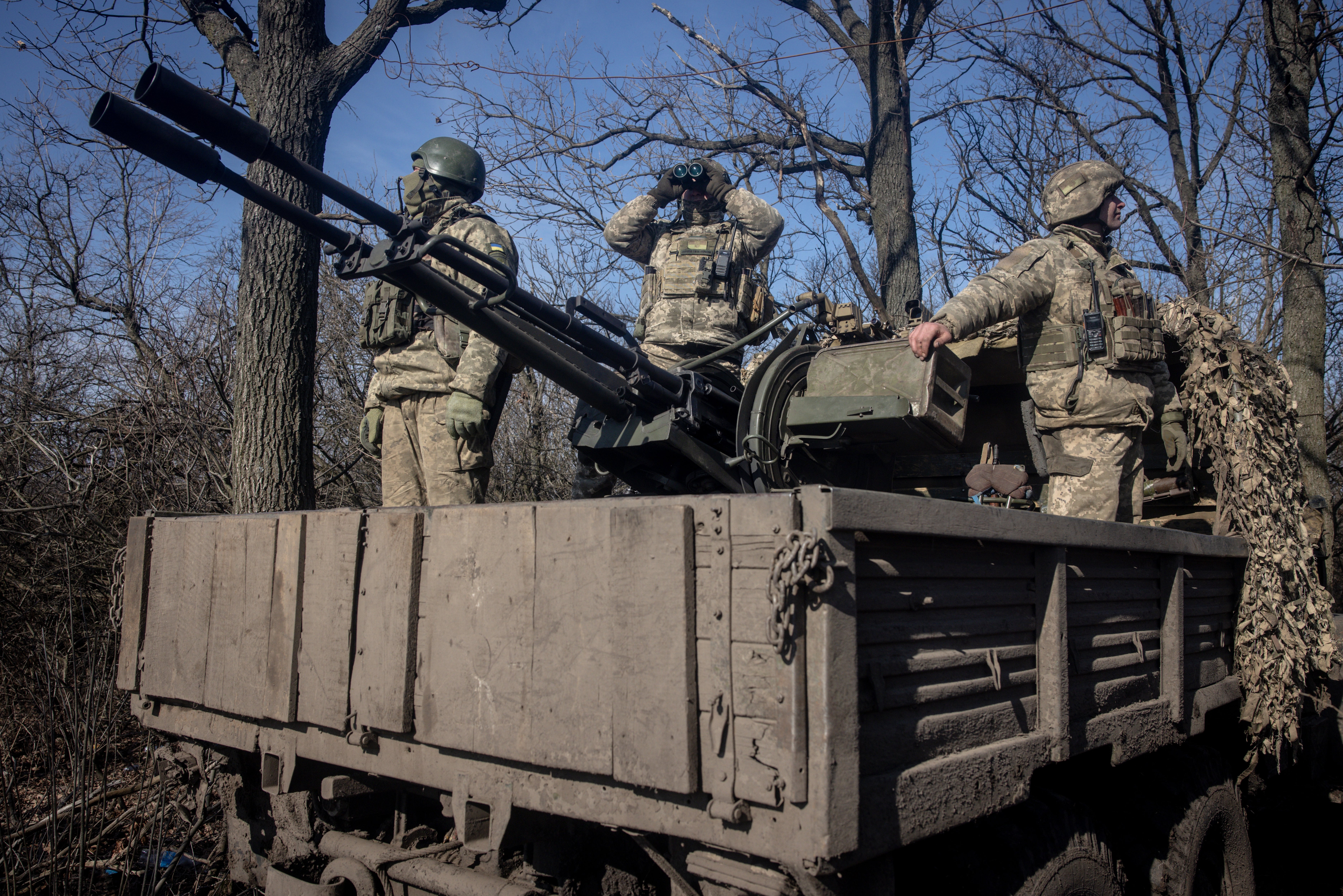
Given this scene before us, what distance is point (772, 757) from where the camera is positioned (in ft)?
5.90

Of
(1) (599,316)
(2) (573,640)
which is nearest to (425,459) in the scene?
(1) (599,316)

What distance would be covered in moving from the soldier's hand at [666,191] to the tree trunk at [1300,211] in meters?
6.19

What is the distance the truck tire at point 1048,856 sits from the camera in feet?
7.97

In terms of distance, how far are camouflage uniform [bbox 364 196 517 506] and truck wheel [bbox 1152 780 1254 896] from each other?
10.8 ft

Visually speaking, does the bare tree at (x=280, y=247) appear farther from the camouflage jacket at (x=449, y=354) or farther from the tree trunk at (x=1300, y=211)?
the tree trunk at (x=1300, y=211)

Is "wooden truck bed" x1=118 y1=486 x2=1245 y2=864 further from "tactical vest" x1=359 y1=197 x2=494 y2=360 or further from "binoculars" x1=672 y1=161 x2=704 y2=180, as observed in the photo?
"binoculars" x1=672 y1=161 x2=704 y2=180

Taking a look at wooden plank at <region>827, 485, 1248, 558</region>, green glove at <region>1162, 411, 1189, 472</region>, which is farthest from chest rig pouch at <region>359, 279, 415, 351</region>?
green glove at <region>1162, 411, 1189, 472</region>

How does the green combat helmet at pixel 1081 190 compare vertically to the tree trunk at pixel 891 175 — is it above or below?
below

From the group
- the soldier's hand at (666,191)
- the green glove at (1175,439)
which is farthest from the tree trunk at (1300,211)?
the soldier's hand at (666,191)

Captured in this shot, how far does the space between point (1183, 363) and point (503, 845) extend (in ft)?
13.7

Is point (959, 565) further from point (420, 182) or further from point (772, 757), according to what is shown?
point (420, 182)

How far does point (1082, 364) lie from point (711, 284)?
84.2 inches

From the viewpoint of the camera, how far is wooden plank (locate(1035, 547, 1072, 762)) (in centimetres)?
254

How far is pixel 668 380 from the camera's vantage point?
4.31m
